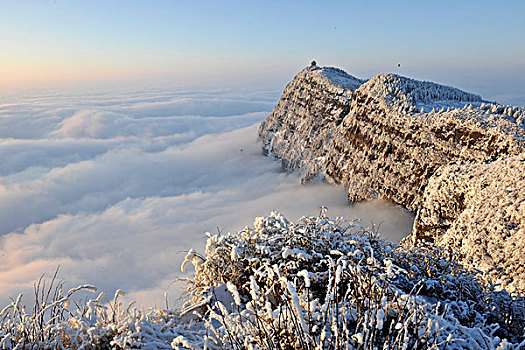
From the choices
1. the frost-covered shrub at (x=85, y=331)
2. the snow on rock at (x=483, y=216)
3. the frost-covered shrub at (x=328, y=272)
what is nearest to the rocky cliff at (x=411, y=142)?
the snow on rock at (x=483, y=216)

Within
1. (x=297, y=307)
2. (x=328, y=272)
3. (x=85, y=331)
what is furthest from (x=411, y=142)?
(x=85, y=331)

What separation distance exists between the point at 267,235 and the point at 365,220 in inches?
445

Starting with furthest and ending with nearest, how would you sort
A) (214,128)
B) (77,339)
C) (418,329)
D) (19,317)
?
(214,128) < (19,317) < (77,339) < (418,329)

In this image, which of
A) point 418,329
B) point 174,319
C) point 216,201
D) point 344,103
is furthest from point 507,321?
point 216,201

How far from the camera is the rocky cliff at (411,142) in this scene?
780cm

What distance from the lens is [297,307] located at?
64.7 inches

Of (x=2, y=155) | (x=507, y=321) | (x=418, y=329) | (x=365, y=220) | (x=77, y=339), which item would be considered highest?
(x=418, y=329)

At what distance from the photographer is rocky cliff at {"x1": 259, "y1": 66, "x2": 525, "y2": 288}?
7801 millimetres

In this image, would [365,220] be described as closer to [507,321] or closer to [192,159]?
[507,321]

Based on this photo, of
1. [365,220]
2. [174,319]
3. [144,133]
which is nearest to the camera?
[174,319]

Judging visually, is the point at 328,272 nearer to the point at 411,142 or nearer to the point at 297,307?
the point at 297,307

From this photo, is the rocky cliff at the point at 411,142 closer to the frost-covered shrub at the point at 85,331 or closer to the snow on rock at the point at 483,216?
the snow on rock at the point at 483,216

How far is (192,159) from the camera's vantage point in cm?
5769

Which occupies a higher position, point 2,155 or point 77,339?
point 77,339
